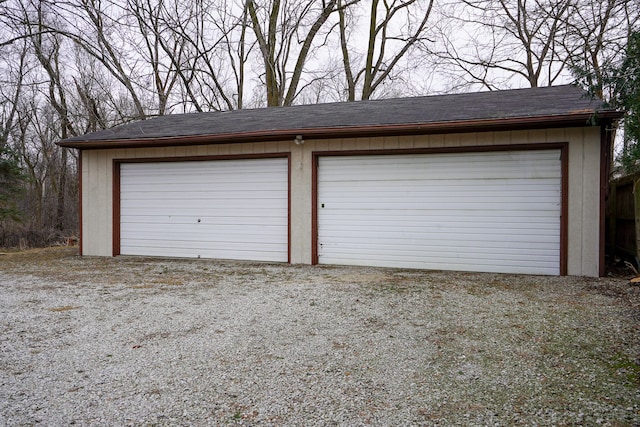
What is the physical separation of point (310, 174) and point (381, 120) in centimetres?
154

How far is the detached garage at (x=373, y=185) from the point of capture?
6.36 meters

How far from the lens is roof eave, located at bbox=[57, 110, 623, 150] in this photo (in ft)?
19.6

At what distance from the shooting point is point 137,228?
28.9 feet

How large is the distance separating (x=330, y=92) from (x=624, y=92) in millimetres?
16390

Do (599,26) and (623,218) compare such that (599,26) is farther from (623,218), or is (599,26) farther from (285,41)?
(285,41)

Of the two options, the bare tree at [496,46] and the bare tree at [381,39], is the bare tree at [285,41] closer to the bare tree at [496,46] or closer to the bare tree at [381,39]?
the bare tree at [381,39]

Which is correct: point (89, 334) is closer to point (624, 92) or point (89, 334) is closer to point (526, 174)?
point (624, 92)

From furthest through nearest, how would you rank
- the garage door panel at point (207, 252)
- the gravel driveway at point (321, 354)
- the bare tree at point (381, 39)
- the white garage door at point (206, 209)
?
the bare tree at point (381, 39), the garage door panel at point (207, 252), the white garage door at point (206, 209), the gravel driveway at point (321, 354)

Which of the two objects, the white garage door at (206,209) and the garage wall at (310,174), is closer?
the garage wall at (310,174)

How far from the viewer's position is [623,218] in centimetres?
713

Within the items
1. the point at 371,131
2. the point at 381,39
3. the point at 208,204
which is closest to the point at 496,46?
the point at 381,39

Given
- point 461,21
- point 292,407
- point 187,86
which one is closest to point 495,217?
point 292,407

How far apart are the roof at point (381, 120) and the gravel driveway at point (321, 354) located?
2.39 metres

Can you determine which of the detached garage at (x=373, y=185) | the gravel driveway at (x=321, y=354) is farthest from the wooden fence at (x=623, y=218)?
the gravel driveway at (x=321, y=354)
